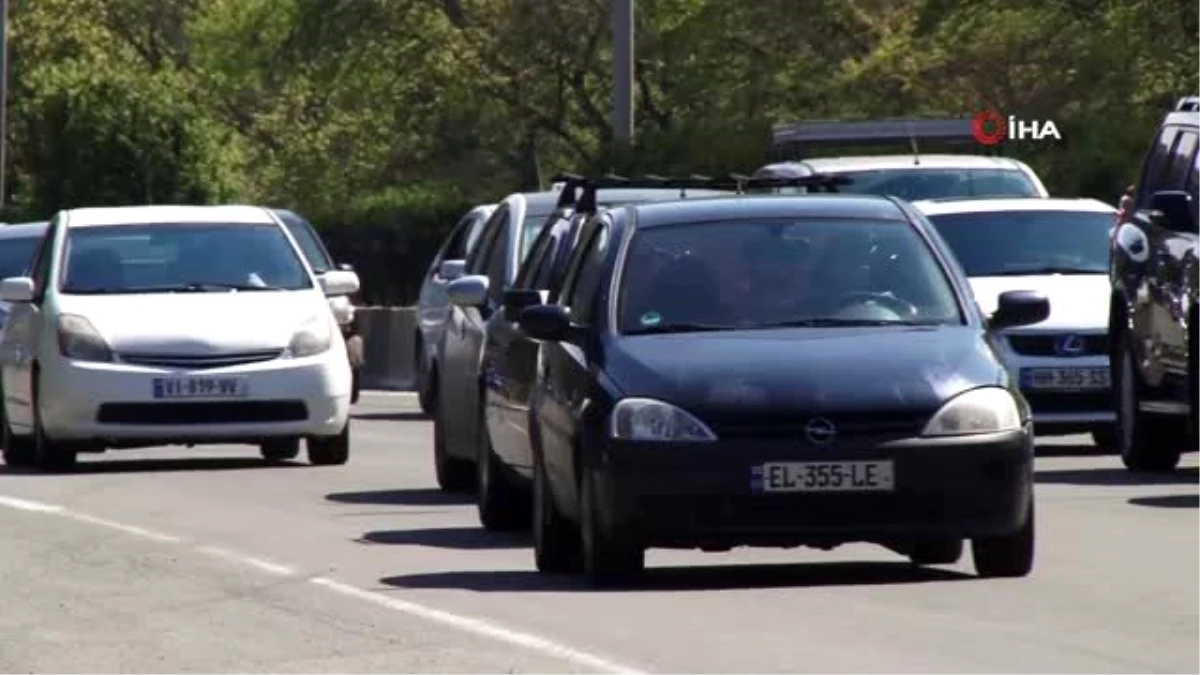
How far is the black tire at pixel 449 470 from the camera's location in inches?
832

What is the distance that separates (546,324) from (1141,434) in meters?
7.77

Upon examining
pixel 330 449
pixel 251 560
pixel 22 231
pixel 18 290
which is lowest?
pixel 22 231

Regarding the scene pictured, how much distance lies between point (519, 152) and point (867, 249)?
43.4m

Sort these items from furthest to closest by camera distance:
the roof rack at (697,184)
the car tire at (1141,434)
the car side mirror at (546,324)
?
the car tire at (1141,434), the roof rack at (697,184), the car side mirror at (546,324)

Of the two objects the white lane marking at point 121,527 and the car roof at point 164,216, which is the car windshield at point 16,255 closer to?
the car roof at point 164,216

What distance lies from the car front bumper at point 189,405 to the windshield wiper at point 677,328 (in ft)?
30.2

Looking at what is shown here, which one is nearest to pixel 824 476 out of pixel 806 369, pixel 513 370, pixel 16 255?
pixel 806 369

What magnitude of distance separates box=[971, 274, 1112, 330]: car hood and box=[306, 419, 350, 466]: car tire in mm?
3883

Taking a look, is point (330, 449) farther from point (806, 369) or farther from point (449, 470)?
point (806, 369)

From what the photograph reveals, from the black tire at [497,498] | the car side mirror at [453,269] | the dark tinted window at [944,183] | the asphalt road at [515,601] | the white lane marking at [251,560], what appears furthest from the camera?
the dark tinted window at [944,183]

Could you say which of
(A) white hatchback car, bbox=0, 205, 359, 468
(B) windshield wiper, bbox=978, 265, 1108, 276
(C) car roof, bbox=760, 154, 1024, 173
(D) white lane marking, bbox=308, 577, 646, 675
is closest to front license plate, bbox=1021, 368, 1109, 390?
(B) windshield wiper, bbox=978, 265, 1108, 276

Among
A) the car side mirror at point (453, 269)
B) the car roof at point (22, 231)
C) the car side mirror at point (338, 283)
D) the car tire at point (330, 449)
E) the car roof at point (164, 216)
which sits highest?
the car roof at point (164, 216)

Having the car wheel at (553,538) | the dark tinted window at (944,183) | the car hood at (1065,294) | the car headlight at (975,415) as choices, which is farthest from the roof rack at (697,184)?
the dark tinted window at (944,183)

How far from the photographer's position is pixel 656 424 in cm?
1417
